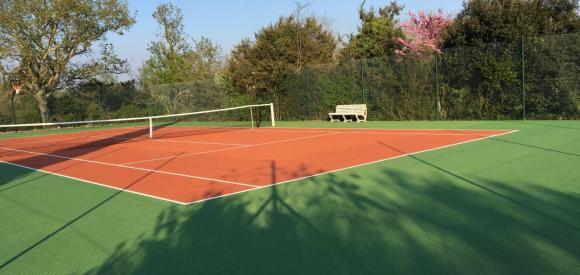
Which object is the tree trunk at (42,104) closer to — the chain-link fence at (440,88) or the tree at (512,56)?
the chain-link fence at (440,88)

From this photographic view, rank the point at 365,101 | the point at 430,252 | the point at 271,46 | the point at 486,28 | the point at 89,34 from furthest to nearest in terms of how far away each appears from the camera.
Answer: the point at 89,34
the point at 271,46
the point at 365,101
the point at 486,28
the point at 430,252

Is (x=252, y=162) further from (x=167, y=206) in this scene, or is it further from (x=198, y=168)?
(x=167, y=206)

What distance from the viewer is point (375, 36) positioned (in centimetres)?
2488

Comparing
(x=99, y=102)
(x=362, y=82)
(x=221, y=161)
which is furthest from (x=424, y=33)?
(x=99, y=102)

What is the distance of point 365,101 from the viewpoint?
2000 centimetres

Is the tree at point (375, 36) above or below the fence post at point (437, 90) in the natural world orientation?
above

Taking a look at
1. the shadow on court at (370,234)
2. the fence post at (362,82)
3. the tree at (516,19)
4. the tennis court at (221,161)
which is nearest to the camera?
the shadow on court at (370,234)

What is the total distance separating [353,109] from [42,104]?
1878cm

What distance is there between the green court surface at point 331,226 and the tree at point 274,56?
57.1ft

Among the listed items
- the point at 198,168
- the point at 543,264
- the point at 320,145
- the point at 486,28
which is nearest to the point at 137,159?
the point at 198,168

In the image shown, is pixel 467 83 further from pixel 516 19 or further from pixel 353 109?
→ pixel 353 109

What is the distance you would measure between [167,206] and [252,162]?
3543 millimetres

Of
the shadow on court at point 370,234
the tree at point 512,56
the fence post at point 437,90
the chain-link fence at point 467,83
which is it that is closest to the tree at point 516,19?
the tree at point 512,56

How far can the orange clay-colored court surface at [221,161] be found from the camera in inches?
282
